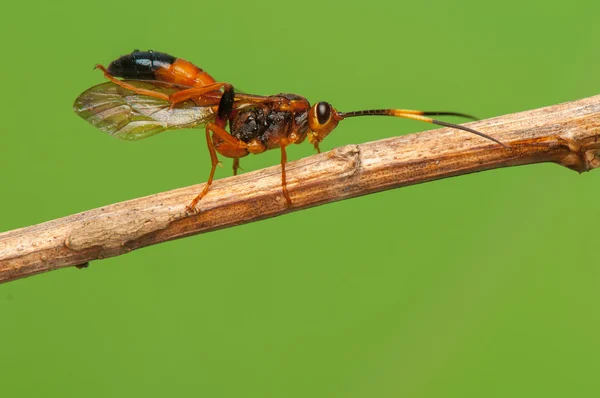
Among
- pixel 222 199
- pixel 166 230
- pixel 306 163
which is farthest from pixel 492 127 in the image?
pixel 166 230

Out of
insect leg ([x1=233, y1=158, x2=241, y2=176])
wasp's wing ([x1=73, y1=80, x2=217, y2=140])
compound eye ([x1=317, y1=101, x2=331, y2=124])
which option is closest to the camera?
compound eye ([x1=317, y1=101, x2=331, y2=124])

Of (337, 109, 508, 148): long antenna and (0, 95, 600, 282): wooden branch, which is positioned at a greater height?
(337, 109, 508, 148): long antenna

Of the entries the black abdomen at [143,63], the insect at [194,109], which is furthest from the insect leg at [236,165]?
the black abdomen at [143,63]

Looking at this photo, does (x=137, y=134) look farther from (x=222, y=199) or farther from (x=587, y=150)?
(x=587, y=150)

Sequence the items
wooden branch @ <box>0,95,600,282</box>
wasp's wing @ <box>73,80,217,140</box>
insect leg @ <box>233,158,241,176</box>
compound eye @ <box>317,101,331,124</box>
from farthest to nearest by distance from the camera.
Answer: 1. insect leg @ <box>233,158,241,176</box>
2. wasp's wing @ <box>73,80,217,140</box>
3. compound eye @ <box>317,101,331,124</box>
4. wooden branch @ <box>0,95,600,282</box>

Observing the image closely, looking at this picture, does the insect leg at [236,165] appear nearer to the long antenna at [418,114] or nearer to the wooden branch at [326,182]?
the long antenna at [418,114]

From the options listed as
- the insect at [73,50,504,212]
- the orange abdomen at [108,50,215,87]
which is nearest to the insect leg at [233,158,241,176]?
the insect at [73,50,504,212]

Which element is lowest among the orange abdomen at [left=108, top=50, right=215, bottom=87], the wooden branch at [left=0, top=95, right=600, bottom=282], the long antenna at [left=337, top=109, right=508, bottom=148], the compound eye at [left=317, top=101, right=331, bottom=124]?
the wooden branch at [left=0, top=95, right=600, bottom=282]

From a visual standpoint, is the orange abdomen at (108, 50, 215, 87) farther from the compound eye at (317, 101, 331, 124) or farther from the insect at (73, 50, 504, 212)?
the compound eye at (317, 101, 331, 124)

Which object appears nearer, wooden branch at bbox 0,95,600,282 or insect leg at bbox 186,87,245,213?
wooden branch at bbox 0,95,600,282
